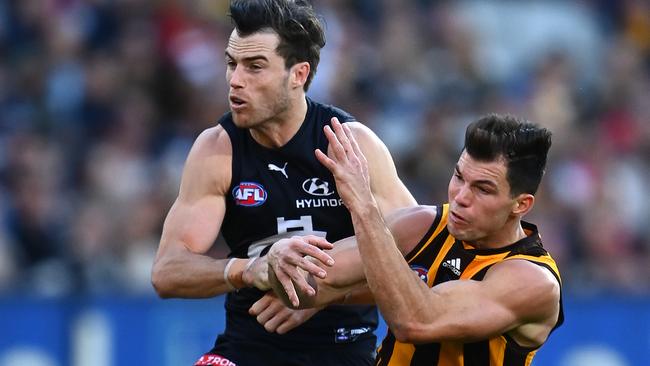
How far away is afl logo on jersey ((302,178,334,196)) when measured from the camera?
6.09m

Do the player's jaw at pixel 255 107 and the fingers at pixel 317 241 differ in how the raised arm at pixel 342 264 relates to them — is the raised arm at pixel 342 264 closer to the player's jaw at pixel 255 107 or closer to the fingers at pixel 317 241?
the fingers at pixel 317 241

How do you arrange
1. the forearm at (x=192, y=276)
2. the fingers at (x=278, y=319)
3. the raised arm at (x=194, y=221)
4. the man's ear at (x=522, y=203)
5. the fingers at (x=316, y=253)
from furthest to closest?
the raised arm at (x=194, y=221) → the forearm at (x=192, y=276) → the fingers at (x=278, y=319) → the man's ear at (x=522, y=203) → the fingers at (x=316, y=253)

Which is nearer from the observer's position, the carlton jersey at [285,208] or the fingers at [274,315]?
the fingers at [274,315]

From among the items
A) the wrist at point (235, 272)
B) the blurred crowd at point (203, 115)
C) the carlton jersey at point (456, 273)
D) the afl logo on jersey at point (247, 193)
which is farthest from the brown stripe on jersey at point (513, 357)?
the blurred crowd at point (203, 115)

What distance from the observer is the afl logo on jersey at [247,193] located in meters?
6.06

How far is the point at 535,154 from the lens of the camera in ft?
17.7

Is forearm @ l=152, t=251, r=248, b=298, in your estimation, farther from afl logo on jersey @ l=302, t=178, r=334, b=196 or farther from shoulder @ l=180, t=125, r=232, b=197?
afl logo on jersey @ l=302, t=178, r=334, b=196

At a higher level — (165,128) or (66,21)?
(66,21)

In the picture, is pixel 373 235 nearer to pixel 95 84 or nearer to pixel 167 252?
pixel 167 252

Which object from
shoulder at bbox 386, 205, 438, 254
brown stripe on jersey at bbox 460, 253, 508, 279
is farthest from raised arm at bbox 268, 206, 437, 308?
brown stripe on jersey at bbox 460, 253, 508, 279

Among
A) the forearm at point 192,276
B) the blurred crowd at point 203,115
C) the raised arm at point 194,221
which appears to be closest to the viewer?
the forearm at point 192,276

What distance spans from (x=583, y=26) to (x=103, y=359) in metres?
7.25

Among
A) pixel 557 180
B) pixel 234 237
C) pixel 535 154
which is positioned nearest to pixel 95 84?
pixel 557 180

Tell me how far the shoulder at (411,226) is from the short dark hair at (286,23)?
1.05m
